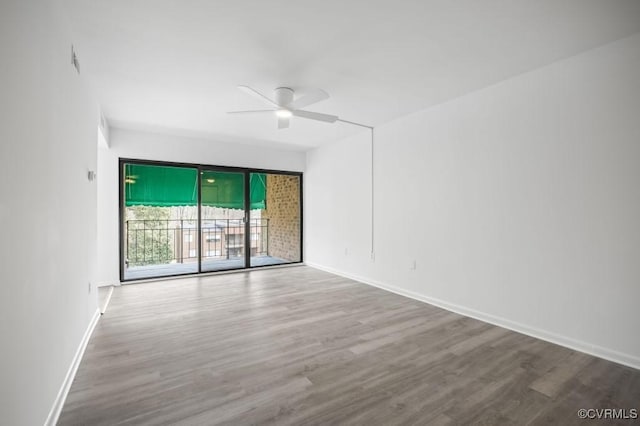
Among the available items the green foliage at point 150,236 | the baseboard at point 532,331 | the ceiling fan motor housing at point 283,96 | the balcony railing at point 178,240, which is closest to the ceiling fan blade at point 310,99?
the ceiling fan motor housing at point 283,96

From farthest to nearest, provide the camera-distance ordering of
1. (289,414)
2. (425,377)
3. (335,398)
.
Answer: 1. (425,377)
2. (335,398)
3. (289,414)

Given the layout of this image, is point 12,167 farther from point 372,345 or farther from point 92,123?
point 372,345

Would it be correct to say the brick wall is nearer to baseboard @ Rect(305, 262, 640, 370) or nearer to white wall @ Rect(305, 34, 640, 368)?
white wall @ Rect(305, 34, 640, 368)

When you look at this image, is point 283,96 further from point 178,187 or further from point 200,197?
point 178,187

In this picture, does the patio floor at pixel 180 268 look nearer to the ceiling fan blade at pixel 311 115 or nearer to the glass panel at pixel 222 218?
the glass panel at pixel 222 218

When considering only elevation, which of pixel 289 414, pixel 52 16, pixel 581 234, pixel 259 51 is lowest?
pixel 289 414

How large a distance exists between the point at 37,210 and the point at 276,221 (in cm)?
596

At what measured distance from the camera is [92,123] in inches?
123

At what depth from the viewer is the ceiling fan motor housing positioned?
10.5ft

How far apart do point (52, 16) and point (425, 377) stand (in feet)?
10.9

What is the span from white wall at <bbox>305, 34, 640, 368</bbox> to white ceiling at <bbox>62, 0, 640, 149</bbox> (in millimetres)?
323

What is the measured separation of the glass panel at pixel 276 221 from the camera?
681 centimetres

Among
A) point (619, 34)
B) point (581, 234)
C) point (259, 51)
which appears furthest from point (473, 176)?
point (259, 51)

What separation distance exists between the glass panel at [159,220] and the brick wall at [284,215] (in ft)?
6.13
